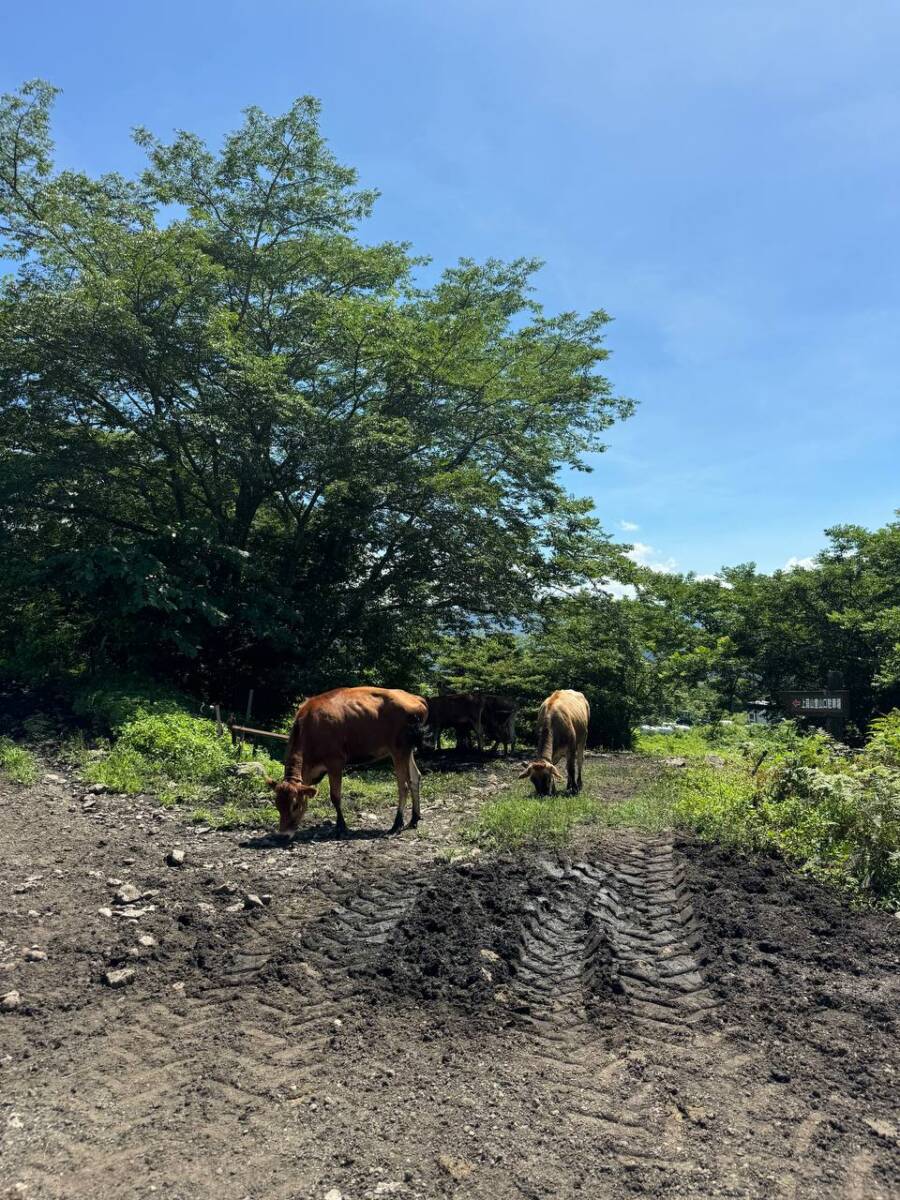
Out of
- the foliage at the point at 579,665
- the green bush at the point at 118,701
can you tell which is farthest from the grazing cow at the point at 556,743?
the foliage at the point at 579,665

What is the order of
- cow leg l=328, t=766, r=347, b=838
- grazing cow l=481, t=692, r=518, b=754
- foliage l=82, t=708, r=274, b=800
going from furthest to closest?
grazing cow l=481, t=692, r=518, b=754 → foliage l=82, t=708, r=274, b=800 → cow leg l=328, t=766, r=347, b=838

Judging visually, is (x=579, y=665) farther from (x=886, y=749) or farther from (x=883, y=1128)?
(x=883, y=1128)

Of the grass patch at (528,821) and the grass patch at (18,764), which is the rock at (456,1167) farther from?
the grass patch at (18,764)

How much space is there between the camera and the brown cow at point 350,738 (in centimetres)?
890

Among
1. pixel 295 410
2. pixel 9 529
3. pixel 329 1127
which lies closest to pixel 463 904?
pixel 329 1127

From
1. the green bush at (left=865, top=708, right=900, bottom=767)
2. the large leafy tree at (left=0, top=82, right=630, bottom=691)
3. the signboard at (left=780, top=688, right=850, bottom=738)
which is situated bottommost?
the green bush at (left=865, top=708, right=900, bottom=767)

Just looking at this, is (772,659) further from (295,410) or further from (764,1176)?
(764,1176)

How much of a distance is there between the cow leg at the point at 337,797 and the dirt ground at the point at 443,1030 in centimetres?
133

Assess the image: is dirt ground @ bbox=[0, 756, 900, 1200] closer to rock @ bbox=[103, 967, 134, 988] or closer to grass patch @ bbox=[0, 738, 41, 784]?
rock @ bbox=[103, 967, 134, 988]

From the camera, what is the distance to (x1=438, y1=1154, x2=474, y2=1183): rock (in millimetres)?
3441

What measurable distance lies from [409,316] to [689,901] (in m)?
14.1

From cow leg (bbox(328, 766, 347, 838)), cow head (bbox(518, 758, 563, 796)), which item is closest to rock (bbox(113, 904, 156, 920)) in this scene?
cow leg (bbox(328, 766, 347, 838))

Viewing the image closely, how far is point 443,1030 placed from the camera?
4.64 meters

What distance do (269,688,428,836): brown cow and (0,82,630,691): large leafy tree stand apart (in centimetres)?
533
